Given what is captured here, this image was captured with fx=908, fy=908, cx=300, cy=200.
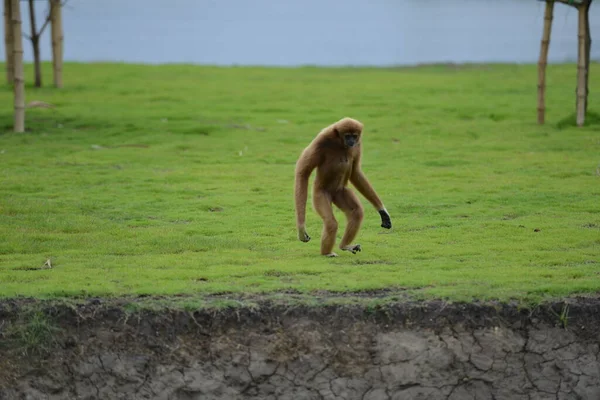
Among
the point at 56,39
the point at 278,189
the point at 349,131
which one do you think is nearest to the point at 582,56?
the point at 278,189

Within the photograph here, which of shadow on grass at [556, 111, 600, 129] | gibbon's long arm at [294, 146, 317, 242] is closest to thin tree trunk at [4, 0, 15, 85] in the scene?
shadow on grass at [556, 111, 600, 129]

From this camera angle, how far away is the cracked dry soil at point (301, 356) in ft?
31.3

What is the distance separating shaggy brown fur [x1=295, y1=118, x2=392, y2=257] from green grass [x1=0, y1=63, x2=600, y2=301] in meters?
0.43

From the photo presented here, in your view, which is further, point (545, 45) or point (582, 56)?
point (545, 45)

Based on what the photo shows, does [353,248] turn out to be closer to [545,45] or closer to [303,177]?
[303,177]

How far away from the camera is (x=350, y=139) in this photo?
439 inches

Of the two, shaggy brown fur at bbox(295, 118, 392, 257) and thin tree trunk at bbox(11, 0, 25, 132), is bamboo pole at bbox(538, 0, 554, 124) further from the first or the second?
thin tree trunk at bbox(11, 0, 25, 132)

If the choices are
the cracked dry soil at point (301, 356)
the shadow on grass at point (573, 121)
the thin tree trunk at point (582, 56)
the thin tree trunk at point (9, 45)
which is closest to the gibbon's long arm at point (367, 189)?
the cracked dry soil at point (301, 356)

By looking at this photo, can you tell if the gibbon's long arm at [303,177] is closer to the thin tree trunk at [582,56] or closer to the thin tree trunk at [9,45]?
the thin tree trunk at [582,56]

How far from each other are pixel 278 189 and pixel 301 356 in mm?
7757

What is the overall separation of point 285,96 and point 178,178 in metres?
11.3

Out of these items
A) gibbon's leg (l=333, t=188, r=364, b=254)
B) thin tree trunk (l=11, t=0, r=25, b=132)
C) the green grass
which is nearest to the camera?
the green grass

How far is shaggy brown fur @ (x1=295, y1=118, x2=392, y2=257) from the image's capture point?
37.0ft

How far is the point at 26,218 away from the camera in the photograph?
1429 centimetres
